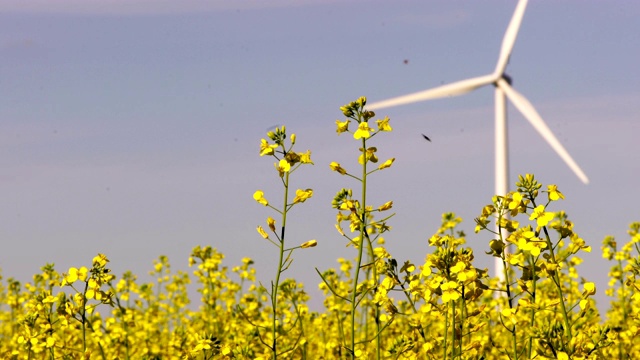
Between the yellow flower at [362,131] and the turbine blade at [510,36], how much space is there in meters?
17.4

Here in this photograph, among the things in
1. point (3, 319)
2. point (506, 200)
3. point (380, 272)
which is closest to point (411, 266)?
point (380, 272)

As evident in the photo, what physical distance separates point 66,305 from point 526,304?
2.94 meters

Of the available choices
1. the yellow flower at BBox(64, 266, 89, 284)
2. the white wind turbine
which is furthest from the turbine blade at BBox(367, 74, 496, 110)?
the yellow flower at BBox(64, 266, 89, 284)

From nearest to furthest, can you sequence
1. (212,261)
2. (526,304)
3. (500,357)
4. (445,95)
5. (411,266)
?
(526,304)
(411,266)
(500,357)
(212,261)
(445,95)

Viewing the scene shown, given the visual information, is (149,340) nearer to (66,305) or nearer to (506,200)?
(66,305)

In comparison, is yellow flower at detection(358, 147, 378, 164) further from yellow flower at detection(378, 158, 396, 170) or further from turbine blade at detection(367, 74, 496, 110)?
turbine blade at detection(367, 74, 496, 110)

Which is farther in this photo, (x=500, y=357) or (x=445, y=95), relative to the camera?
(x=445, y=95)

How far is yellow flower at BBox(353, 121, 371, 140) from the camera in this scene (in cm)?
515

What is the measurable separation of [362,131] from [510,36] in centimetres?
1755

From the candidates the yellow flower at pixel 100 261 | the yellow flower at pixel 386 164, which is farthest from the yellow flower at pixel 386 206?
the yellow flower at pixel 100 261

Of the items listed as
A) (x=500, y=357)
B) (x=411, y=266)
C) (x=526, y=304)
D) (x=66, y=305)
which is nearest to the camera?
(x=526, y=304)

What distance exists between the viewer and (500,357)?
363 inches

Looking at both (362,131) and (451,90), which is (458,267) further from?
(451,90)

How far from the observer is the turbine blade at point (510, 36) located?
71.5 ft
